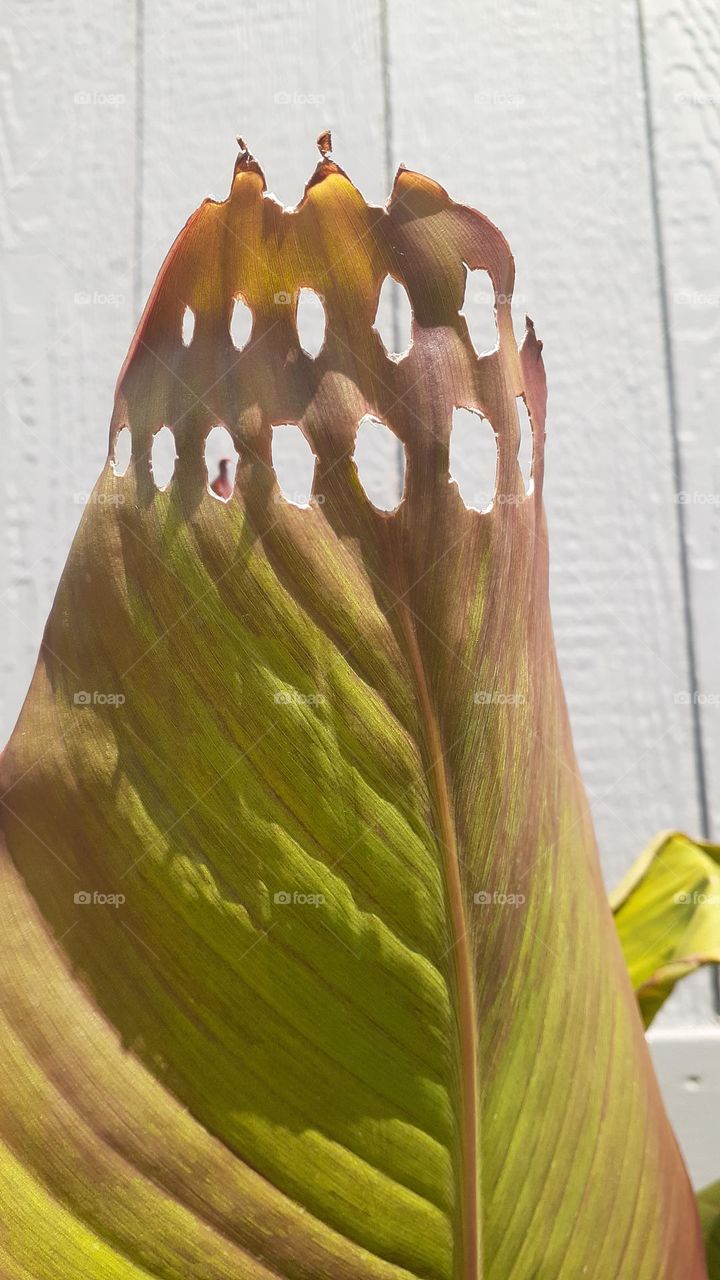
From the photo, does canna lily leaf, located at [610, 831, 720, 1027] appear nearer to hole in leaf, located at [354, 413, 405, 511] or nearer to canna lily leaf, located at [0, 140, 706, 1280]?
canna lily leaf, located at [0, 140, 706, 1280]

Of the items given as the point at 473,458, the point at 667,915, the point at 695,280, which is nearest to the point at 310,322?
the point at 473,458

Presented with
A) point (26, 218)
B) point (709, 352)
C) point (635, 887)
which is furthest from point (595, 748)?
point (26, 218)

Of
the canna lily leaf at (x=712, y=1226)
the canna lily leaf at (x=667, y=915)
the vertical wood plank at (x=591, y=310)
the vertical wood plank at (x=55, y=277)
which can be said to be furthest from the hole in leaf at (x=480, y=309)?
the canna lily leaf at (x=712, y=1226)

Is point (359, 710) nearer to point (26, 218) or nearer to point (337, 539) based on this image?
point (337, 539)

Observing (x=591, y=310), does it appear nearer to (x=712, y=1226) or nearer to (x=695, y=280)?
(x=695, y=280)

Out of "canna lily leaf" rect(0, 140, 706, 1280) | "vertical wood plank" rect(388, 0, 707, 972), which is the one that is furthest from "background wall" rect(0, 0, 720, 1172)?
"canna lily leaf" rect(0, 140, 706, 1280)

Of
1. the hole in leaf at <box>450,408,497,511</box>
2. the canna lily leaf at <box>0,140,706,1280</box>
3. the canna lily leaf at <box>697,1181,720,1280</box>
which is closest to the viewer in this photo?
the canna lily leaf at <box>0,140,706,1280</box>

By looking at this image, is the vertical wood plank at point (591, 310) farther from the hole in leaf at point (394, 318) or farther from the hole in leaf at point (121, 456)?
the hole in leaf at point (121, 456)
